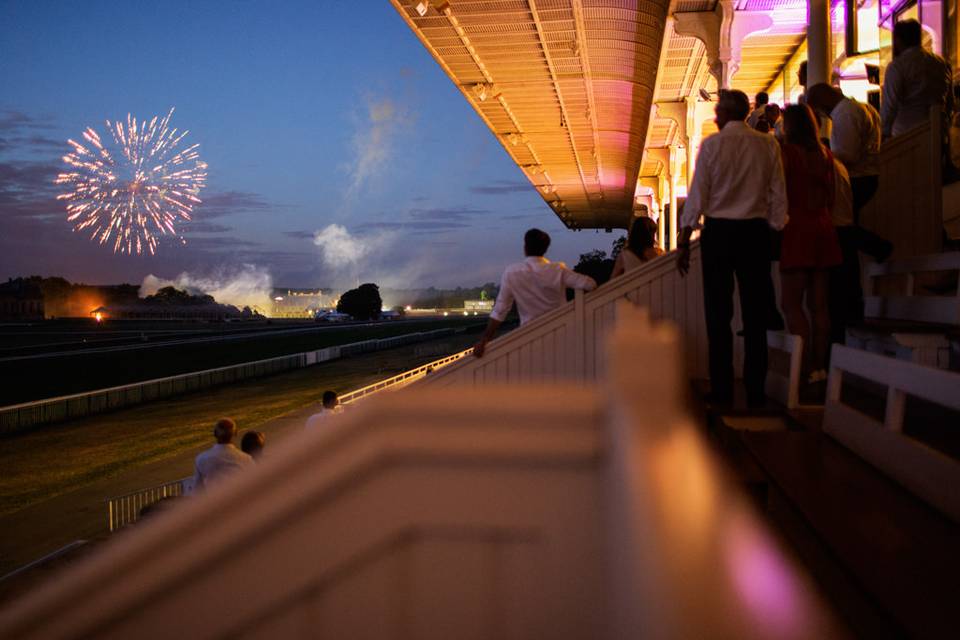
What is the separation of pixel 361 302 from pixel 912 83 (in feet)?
461

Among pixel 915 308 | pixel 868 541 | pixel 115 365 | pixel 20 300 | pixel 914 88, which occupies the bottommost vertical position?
pixel 115 365

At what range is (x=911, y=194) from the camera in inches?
250

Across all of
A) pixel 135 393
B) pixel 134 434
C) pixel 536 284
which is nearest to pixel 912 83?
pixel 536 284

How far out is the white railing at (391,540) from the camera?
1.91 m

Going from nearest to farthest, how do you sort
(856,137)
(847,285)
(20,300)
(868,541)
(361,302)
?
(868,541) → (847,285) → (856,137) → (361,302) → (20,300)

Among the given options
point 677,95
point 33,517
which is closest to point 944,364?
point 677,95

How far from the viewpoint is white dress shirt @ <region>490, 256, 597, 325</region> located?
7211 millimetres

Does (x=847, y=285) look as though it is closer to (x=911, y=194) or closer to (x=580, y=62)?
(x=911, y=194)

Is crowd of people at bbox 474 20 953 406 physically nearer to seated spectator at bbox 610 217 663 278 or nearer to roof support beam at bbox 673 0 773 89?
seated spectator at bbox 610 217 663 278

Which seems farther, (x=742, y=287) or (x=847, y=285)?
(x=847, y=285)

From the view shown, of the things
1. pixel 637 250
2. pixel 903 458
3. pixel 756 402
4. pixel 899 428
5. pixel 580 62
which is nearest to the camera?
pixel 903 458

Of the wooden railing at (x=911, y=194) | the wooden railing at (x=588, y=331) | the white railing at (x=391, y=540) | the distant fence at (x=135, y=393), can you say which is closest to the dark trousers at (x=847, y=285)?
the wooden railing at (x=911, y=194)

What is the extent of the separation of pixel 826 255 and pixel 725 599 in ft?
14.7

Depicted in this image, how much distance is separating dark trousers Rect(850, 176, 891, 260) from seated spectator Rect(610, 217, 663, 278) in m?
2.05
